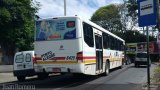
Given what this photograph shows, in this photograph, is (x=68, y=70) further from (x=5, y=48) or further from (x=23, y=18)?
(x=5, y=48)

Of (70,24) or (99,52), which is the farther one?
(99,52)

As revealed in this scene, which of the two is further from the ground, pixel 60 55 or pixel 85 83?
pixel 60 55

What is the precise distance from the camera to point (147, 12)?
45.7 feet

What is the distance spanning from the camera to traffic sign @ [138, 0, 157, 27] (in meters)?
13.7

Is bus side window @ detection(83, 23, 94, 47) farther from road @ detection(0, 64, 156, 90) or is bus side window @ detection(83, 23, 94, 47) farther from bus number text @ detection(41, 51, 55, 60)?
road @ detection(0, 64, 156, 90)

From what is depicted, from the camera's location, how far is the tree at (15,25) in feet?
121

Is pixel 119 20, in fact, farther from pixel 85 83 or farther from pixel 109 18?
pixel 85 83

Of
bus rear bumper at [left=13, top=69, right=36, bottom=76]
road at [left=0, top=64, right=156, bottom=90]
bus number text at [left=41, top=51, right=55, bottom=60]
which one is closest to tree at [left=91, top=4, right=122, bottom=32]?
road at [left=0, top=64, right=156, bottom=90]

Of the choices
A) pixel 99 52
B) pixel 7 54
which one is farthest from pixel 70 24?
pixel 7 54

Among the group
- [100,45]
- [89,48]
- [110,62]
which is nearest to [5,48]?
[110,62]

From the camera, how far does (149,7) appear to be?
13.8 meters

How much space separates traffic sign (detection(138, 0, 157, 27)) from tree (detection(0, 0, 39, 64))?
23.4 meters

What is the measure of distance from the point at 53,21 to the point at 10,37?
18889mm

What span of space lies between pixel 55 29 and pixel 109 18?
7559cm
